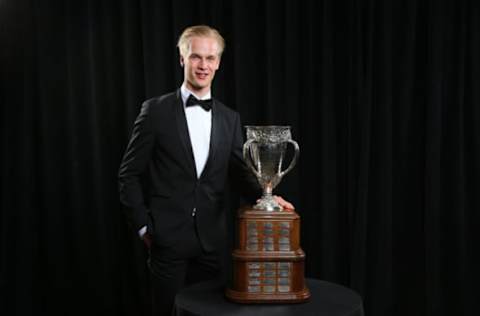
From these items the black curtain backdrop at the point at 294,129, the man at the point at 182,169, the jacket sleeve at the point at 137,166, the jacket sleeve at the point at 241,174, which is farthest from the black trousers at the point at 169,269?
the black curtain backdrop at the point at 294,129

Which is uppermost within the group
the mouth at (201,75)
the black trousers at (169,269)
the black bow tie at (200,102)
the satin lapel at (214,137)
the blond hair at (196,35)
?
the blond hair at (196,35)

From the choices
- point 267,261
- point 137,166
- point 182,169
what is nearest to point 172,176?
point 182,169

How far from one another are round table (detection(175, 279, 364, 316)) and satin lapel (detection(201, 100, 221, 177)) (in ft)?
2.07

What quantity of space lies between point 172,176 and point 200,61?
534mm

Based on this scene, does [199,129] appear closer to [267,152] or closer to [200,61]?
[200,61]

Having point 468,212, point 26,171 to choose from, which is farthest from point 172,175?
point 468,212

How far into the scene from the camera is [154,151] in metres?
2.52

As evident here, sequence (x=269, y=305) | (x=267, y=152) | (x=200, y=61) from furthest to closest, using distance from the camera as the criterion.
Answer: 1. (x=200, y=61)
2. (x=267, y=152)
3. (x=269, y=305)

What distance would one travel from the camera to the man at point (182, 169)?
2.44 meters

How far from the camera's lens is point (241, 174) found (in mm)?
2604

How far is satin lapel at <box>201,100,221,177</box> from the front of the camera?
248 cm

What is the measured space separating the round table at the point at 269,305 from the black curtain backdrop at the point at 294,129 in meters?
1.18

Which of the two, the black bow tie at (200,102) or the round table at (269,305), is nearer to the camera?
the round table at (269,305)

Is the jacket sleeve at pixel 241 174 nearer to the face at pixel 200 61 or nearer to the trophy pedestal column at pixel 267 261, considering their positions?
the face at pixel 200 61
